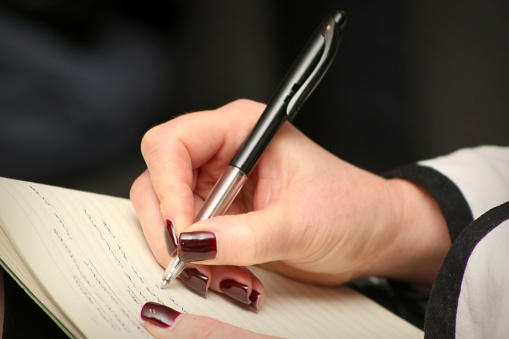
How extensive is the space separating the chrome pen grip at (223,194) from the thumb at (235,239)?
3cm

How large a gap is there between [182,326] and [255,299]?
111mm

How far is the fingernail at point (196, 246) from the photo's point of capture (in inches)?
19.5

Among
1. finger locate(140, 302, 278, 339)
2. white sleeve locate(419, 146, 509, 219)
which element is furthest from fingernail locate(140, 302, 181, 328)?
white sleeve locate(419, 146, 509, 219)

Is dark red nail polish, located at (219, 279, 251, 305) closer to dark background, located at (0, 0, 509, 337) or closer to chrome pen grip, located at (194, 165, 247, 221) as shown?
chrome pen grip, located at (194, 165, 247, 221)

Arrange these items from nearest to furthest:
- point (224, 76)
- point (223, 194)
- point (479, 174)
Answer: point (223, 194) < point (479, 174) < point (224, 76)

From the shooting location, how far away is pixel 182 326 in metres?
0.44

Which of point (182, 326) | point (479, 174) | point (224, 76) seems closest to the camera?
point (182, 326)

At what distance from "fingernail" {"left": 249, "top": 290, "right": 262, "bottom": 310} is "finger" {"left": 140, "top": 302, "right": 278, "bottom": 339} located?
88 mm

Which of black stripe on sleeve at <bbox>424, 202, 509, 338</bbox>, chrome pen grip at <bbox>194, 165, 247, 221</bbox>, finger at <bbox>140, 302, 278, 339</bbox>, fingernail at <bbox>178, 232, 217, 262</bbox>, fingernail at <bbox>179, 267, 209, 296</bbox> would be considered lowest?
fingernail at <bbox>179, 267, 209, 296</bbox>

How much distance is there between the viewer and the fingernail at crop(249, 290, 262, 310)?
0.54 metres

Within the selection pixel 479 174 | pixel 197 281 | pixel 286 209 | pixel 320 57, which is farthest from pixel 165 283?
pixel 479 174

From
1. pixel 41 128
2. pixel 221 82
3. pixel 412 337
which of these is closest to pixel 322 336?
pixel 412 337

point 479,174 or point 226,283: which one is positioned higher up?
point 479,174

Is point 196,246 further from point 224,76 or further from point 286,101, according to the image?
point 224,76
